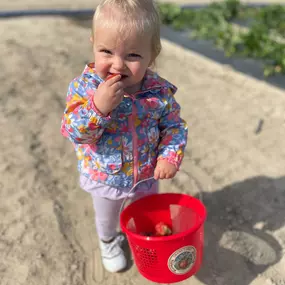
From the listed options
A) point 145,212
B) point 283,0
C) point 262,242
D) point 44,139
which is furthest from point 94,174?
point 283,0

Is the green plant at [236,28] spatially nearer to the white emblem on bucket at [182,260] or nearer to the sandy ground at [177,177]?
the sandy ground at [177,177]

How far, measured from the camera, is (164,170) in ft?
6.12

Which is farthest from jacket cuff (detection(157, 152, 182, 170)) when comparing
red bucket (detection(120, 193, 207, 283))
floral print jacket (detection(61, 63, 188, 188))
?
red bucket (detection(120, 193, 207, 283))

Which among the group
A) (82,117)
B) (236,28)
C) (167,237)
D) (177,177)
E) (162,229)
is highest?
(82,117)

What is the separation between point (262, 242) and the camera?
237 cm

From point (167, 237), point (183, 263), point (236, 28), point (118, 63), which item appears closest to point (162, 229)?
point (183, 263)

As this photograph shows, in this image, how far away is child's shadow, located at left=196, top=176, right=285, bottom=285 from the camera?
220 cm

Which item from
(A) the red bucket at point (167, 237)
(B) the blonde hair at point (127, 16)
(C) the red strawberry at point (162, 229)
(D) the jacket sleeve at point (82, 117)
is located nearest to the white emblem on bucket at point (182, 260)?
(A) the red bucket at point (167, 237)

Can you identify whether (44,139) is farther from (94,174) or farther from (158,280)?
(158,280)

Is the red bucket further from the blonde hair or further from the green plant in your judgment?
the green plant

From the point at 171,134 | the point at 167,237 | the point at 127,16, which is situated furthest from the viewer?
the point at 171,134

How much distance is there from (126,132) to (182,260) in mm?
580

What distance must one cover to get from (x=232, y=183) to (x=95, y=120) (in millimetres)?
1388

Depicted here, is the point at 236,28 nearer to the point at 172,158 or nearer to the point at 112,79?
the point at 172,158
